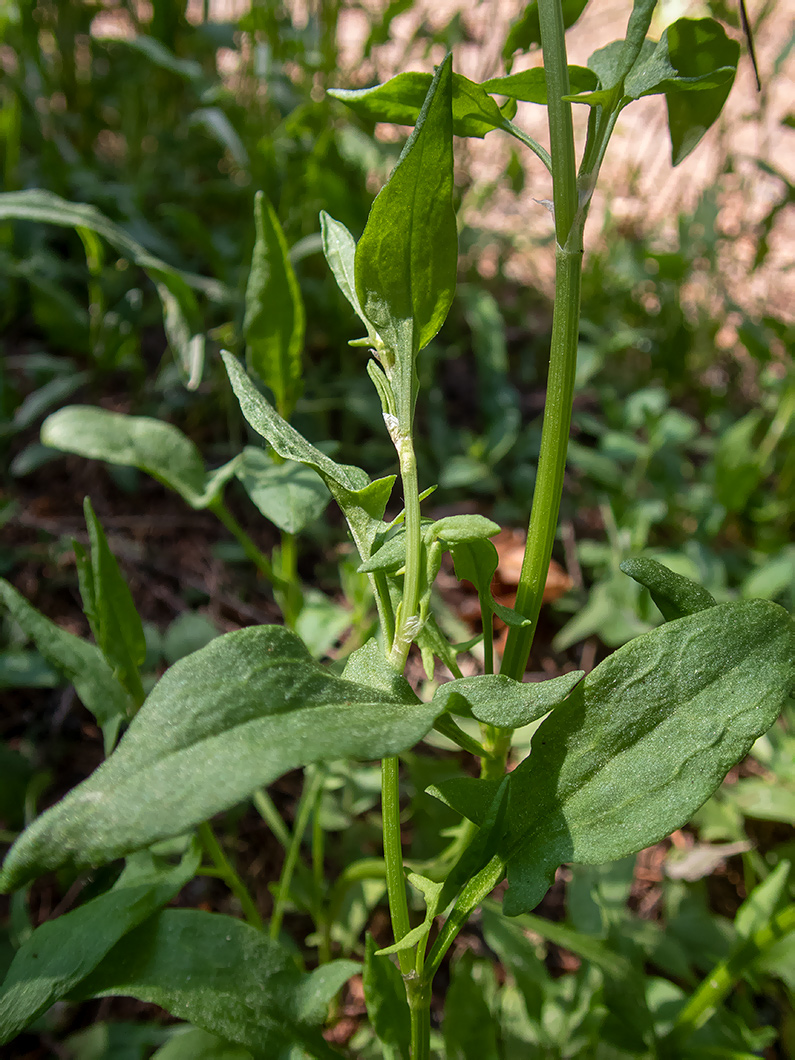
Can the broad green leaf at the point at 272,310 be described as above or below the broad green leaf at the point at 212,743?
above

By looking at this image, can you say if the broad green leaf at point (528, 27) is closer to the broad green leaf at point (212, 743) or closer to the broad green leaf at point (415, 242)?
the broad green leaf at point (415, 242)

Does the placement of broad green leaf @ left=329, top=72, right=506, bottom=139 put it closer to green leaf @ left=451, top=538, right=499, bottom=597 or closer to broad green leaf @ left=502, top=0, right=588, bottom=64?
broad green leaf @ left=502, top=0, right=588, bottom=64

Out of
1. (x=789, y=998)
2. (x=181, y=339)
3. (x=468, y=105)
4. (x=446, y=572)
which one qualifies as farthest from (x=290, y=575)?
(x=789, y=998)

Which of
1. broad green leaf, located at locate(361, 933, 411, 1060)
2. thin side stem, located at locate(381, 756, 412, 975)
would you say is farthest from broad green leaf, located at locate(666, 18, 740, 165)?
broad green leaf, located at locate(361, 933, 411, 1060)

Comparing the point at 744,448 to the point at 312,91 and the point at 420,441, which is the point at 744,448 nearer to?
the point at 420,441

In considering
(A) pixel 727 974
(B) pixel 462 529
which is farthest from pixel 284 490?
(A) pixel 727 974

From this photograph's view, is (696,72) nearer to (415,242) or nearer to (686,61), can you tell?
(686,61)

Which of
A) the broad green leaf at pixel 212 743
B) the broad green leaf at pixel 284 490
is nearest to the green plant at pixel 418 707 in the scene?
the broad green leaf at pixel 212 743
